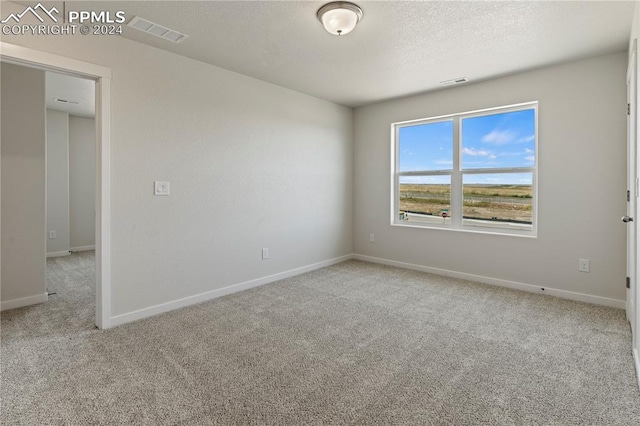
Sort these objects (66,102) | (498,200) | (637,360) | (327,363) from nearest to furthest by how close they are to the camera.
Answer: (637,360) < (327,363) < (498,200) < (66,102)

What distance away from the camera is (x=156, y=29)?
105 inches

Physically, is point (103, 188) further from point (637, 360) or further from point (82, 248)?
point (82, 248)

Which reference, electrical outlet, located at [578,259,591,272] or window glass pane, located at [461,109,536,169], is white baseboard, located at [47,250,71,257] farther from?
electrical outlet, located at [578,259,591,272]

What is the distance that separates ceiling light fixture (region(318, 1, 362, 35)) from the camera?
89.2 inches

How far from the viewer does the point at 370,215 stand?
204 inches

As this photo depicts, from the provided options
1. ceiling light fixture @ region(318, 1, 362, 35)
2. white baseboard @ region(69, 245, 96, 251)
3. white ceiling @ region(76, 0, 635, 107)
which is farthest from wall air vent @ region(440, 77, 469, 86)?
white baseboard @ region(69, 245, 96, 251)

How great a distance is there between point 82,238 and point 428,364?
6.63 m

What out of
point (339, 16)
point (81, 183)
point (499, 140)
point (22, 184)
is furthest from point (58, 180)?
point (499, 140)

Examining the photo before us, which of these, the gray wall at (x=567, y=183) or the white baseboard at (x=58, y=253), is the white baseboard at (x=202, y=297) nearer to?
the gray wall at (x=567, y=183)

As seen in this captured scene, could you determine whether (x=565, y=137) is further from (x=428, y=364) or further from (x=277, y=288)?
(x=277, y=288)

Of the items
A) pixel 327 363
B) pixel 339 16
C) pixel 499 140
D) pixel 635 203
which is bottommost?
pixel 327 363

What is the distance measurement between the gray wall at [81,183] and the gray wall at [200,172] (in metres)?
4.06

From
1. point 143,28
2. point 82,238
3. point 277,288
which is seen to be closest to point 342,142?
point 277,288

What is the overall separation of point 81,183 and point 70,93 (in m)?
2.17
